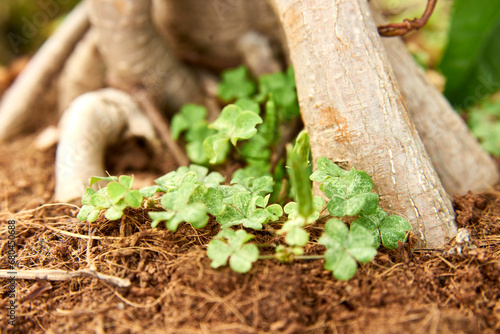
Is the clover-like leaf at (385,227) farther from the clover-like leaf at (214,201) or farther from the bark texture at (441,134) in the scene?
the bark texture at (441,134)

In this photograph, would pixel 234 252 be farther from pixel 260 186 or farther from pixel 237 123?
pixel 237 123

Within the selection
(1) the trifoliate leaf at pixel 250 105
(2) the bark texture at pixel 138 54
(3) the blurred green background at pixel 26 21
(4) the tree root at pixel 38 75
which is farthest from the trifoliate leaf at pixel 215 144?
(3) the blurred green background at pixel 26 21

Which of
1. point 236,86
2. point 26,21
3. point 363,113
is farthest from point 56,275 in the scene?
point 26,21

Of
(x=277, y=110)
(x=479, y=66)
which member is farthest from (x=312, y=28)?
(x=479, y=66)

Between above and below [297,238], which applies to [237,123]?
above

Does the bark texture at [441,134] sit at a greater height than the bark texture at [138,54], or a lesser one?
lesser

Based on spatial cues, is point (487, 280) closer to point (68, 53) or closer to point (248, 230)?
point (248, 230)
